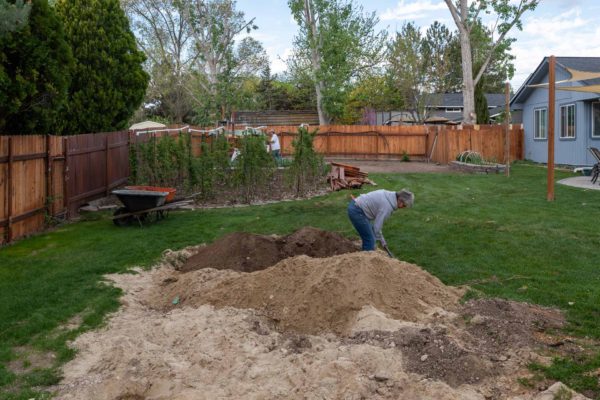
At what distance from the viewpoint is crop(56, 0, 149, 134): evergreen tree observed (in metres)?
16.5

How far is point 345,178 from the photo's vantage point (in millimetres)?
17750

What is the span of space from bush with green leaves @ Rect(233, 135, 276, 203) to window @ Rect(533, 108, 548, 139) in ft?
49.6

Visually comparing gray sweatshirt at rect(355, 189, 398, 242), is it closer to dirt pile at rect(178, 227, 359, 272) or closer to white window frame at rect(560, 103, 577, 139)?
dirt pile at rect(178, 227, 359, 272)

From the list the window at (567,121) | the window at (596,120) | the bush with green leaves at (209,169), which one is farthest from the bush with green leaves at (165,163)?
the window at (567,121)

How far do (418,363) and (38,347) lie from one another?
139 inches

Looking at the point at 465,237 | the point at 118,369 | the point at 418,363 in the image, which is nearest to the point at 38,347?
the point at 118,369

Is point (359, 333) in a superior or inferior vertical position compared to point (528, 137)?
inferior

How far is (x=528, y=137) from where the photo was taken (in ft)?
91.5

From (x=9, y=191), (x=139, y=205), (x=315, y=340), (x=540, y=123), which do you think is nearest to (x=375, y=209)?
(x=315, y=340)

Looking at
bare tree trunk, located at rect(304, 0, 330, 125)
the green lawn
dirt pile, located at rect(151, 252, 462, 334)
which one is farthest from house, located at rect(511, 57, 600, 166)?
dirt pile, located at rect(151, 252, 462, 334)

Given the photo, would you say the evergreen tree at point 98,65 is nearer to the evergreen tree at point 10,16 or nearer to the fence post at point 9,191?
the fence post at point 9,191

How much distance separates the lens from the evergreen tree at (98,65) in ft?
54.0

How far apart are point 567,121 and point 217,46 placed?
68.1 feet

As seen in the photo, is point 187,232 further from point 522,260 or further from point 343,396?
point 343,396
